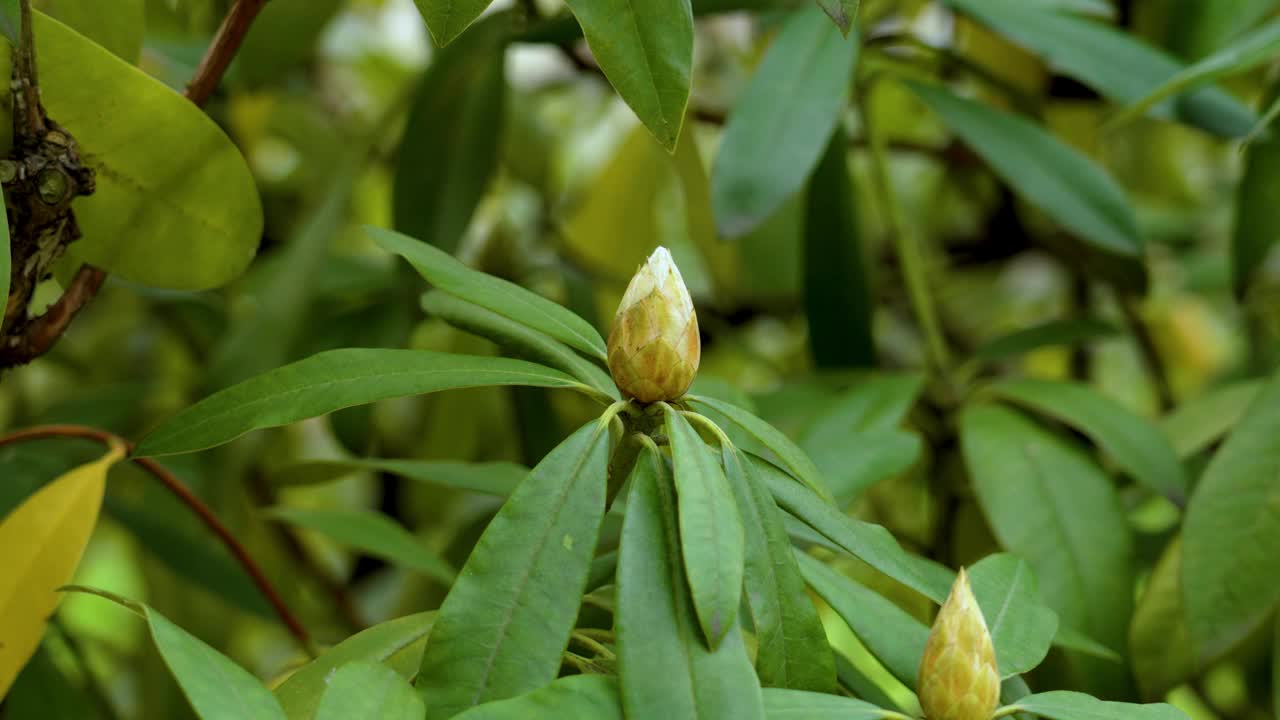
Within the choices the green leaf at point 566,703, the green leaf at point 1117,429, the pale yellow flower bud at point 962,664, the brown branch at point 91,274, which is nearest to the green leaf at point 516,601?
the green leaf at point 566,703

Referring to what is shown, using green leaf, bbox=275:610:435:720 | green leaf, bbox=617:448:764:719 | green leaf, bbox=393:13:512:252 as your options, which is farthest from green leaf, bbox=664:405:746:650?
green leaf, bbox=393:13:512:252

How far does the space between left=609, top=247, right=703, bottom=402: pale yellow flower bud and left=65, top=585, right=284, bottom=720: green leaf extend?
0.16m

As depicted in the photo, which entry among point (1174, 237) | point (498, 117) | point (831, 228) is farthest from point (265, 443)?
point (1174, 237)

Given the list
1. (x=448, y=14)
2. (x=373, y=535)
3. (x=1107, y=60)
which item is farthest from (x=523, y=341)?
(x=1107, y=60)

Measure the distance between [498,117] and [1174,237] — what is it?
0.74 metres

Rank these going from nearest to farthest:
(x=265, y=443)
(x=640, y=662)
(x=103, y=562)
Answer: (x=640, y=662)
(x=265, y=443)
(x=103, y=562)

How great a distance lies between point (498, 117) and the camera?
2.78 feet

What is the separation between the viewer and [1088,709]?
0.42 metres

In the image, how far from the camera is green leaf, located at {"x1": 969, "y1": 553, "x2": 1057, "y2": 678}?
17.6 inches

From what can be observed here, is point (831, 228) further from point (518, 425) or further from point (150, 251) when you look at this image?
point (150, 251)

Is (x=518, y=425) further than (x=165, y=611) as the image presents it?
No

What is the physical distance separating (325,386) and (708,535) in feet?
0.49

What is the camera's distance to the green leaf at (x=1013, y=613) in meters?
0.45

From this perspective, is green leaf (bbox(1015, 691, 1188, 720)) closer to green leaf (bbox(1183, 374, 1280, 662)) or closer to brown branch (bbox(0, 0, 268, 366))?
Result: green leaf (bbox(1183, 374, 1280, 662))
